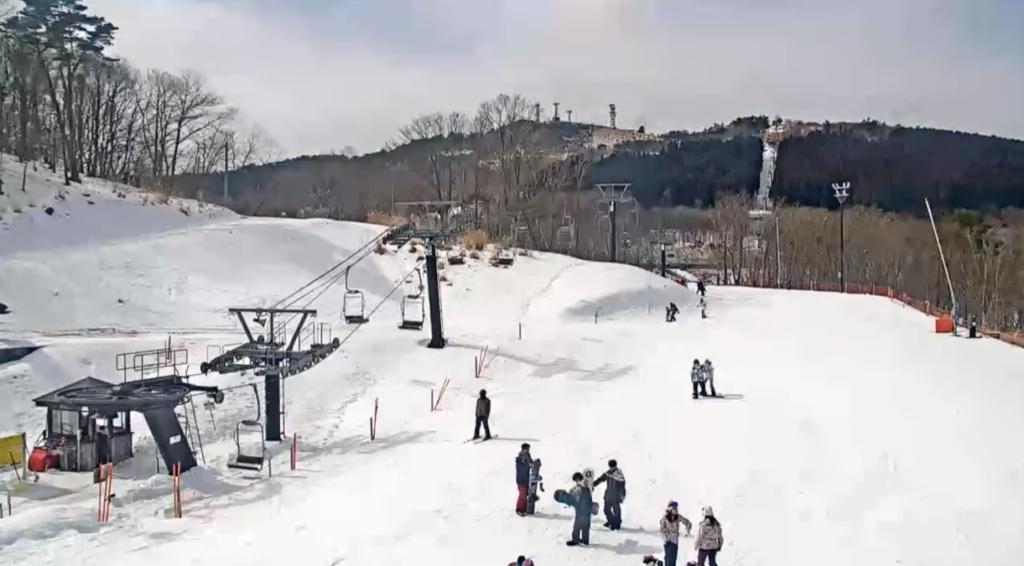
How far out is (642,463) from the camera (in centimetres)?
1825

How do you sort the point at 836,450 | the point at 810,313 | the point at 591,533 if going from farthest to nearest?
1. the point at 810,313
2. the point at 836,450
3. the point at 591,533

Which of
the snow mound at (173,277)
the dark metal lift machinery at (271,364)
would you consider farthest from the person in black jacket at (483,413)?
the snow mound at (173,277)

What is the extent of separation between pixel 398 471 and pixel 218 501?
3.83 meters

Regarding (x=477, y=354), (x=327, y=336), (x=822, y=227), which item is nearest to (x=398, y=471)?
(x=477, y=354)

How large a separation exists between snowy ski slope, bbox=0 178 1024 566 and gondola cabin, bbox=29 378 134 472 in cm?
53

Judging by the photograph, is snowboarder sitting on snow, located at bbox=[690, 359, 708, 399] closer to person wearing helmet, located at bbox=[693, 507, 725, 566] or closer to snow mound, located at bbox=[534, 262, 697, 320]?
person wearing helmet, located at bbox=[693, 507, 725, 566]

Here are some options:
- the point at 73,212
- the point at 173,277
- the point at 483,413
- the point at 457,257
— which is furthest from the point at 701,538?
the point at 73,212

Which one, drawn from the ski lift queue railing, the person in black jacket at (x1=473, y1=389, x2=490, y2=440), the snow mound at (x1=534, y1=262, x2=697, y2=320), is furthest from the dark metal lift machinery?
the snow mound at (x1=534, y1=262, x2=697, y2=320)

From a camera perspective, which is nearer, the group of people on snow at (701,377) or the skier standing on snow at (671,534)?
the skier standing on snow at (671,534)

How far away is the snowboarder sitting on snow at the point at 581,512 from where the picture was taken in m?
13.4

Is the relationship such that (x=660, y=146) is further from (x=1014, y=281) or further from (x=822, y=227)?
(x=1014, y=281)

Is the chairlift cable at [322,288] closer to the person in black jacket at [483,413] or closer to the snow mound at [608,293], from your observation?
the snow mound at [608,293]

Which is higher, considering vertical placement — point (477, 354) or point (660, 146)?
point (660, 146)

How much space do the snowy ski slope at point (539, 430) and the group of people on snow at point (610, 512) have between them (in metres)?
0.34
